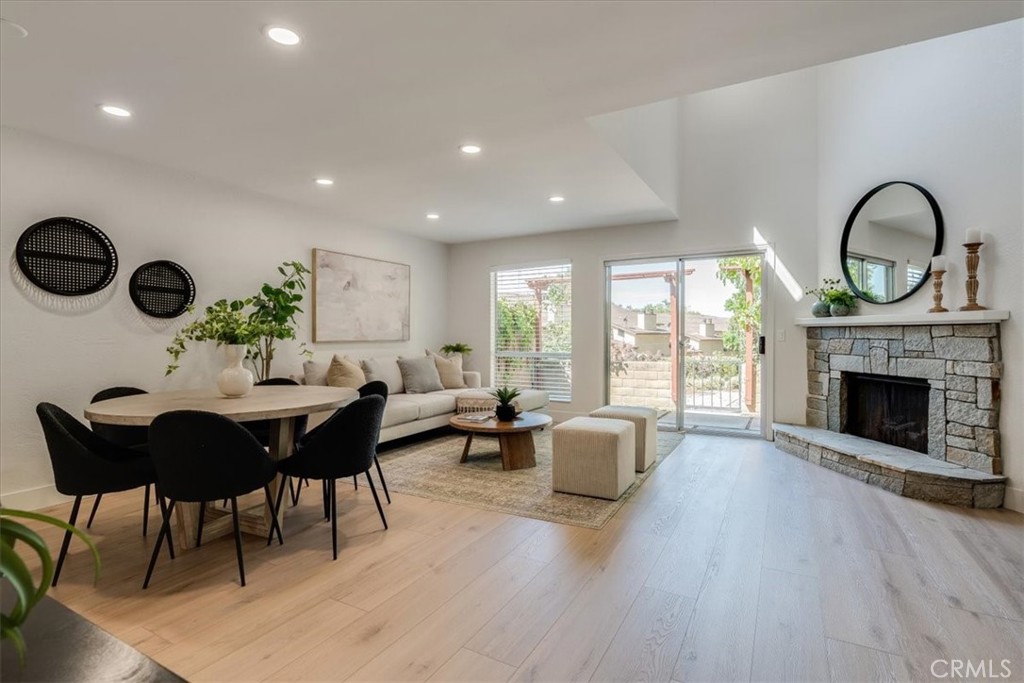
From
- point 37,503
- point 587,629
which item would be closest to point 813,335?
point 587,629

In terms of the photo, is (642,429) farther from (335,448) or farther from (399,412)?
(335,448)

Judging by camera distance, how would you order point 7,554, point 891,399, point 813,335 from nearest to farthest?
point 7,554, point 891,399, point 813,335

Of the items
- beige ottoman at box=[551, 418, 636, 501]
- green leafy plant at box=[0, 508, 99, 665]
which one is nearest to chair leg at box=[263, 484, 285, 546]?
beige ottoman at box=[551, 418, 636, 501]

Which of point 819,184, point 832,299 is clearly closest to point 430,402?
point 832,299

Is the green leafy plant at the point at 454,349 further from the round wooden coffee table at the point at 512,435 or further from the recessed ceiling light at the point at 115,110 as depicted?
the recessed ceiling light at the point at 115,110

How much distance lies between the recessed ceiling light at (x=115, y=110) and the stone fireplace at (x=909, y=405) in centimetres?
539

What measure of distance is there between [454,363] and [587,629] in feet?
14.5

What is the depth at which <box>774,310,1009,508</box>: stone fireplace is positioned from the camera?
328 centimetres

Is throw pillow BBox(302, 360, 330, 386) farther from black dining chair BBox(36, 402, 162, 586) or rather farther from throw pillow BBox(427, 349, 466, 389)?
black dining chair BBox(36, 402, 162, 586)

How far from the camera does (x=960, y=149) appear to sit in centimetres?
354

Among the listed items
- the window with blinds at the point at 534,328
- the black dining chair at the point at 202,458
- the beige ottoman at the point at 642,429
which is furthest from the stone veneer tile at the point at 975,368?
the black dining chair at the point at 202,458

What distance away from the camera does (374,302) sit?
5.77 meters

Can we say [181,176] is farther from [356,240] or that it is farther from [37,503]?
[37,503]

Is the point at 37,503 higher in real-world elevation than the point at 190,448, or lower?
lower
